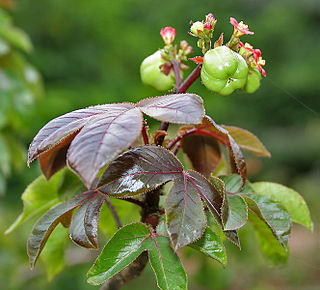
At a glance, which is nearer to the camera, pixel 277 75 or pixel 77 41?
pixel 77 41

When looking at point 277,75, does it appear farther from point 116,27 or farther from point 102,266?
point 102,266

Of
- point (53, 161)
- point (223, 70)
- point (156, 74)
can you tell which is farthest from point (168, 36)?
point (53, 161)

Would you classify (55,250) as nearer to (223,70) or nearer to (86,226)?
(86,226)

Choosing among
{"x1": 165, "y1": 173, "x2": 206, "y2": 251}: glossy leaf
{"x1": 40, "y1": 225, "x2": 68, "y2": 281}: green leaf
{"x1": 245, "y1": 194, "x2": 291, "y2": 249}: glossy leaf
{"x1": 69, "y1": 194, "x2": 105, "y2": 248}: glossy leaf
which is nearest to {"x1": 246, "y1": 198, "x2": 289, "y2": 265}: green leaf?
{"x1": 245, "y1": 194, "x2": 291, "y2": 249}: glossy leaf

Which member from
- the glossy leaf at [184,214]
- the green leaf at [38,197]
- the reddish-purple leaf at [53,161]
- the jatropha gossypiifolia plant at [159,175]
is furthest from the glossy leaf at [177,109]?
the green leaf at [38,197]

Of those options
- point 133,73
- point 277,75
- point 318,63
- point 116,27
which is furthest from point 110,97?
point 318,63

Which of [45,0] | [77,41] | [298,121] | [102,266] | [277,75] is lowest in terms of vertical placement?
[298,121]

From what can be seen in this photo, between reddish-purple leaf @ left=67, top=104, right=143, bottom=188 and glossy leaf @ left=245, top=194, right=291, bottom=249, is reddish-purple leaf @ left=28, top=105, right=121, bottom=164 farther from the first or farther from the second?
glossy leaf @ left=245, top=194, right=291, bottom=249

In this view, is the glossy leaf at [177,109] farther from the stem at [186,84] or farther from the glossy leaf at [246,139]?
the glossy leaf at [246,139]
